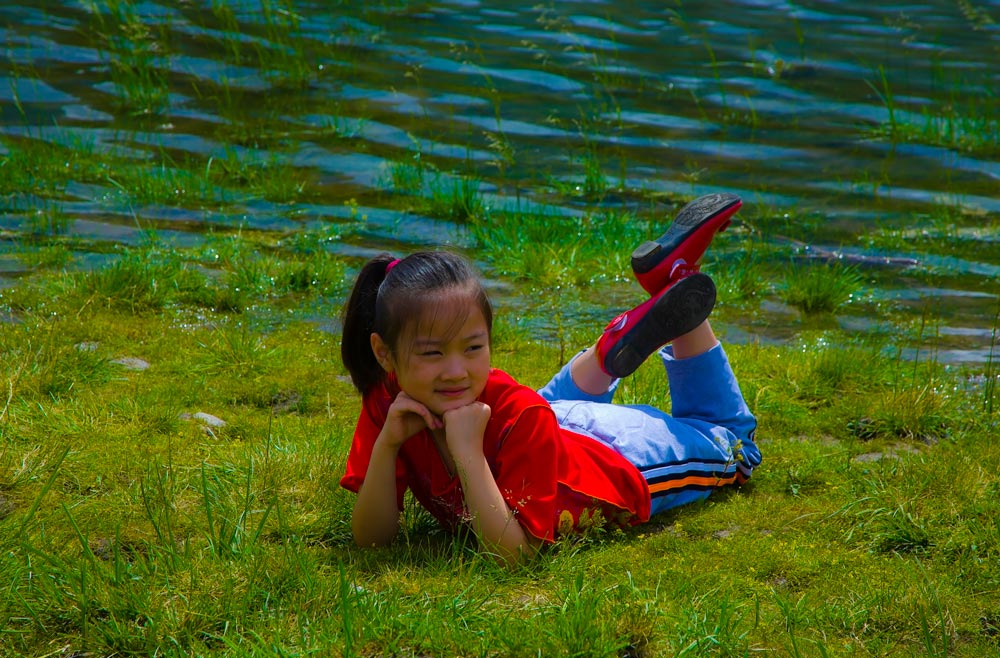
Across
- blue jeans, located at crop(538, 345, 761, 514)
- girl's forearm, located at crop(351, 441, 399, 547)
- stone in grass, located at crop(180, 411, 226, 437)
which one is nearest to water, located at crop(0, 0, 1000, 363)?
blue jeans, located at crop(538, 345, 761, 514)

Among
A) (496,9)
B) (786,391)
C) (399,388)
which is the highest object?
(496,9)

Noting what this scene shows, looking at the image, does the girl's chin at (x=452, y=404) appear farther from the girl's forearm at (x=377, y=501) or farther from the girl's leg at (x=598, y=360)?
the girl's leg at (x=598, y=360)

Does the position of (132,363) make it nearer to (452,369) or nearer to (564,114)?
(452,369)

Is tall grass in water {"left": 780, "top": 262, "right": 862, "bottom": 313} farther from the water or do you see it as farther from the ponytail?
the ponytail

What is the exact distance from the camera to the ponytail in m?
3.64

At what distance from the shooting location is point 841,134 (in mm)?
9828

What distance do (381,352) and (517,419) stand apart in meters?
0.48

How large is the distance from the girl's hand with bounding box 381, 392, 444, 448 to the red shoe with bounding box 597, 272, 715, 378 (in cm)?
102

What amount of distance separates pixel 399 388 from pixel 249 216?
4.41 metres

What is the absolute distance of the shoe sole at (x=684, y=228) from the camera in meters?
4.32

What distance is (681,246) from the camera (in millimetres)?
4344

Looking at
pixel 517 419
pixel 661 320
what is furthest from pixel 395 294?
pixel 661 320

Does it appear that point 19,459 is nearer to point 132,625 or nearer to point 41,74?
point 132,625

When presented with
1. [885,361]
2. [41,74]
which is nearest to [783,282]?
[885,361]
